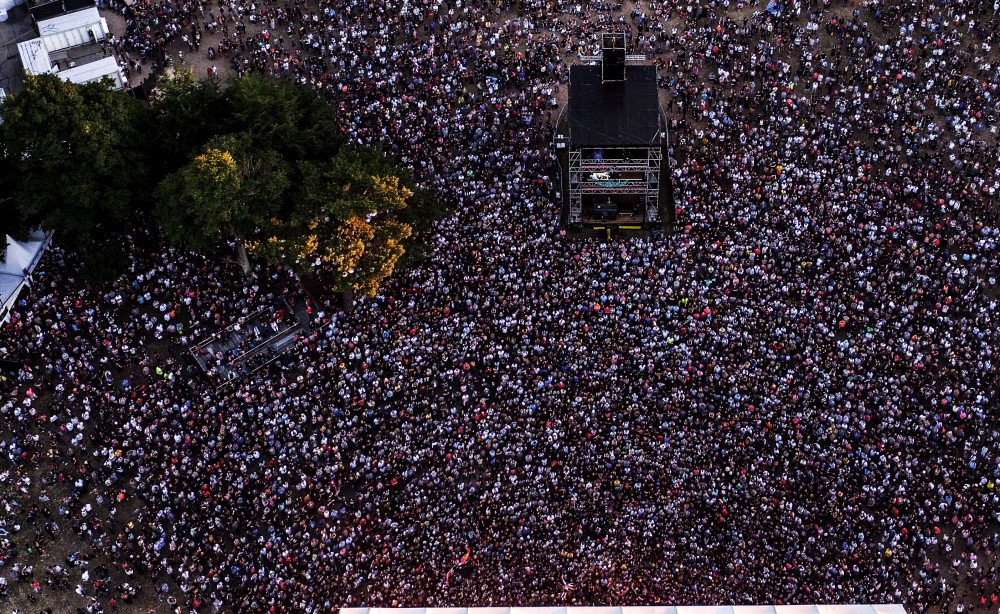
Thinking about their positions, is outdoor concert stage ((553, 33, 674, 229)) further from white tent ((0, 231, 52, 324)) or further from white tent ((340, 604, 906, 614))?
white tent ((0, 231, 52, 324))

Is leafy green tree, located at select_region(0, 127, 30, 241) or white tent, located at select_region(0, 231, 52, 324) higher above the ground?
leafy green tree, located at select_region(0, 127, 30, 241)

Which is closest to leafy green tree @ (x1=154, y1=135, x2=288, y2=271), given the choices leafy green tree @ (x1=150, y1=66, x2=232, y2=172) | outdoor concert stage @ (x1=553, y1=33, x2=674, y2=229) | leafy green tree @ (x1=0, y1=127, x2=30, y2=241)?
leafy green tree @ (x1=150, y1=66, x2=232, y2=172)

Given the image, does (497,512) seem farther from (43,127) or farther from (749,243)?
(43,127)

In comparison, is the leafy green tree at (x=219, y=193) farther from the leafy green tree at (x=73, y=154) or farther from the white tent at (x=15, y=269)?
the white tent at (x=15, y=269)

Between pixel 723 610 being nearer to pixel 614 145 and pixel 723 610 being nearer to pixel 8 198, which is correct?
pixel 614 145

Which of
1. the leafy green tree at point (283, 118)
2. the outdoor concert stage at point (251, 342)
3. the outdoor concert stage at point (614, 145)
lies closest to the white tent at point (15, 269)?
the outdoor concert stage at point (251, 342)

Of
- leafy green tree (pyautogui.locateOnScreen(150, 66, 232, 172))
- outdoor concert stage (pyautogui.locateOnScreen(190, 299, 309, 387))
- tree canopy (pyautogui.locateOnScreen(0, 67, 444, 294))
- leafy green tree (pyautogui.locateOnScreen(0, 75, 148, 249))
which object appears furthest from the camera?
leafy green tree (pyautogui.locateOnScreen(150, 66, 232, 172))

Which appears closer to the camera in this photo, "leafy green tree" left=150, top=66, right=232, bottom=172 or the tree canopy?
the tree canopy
